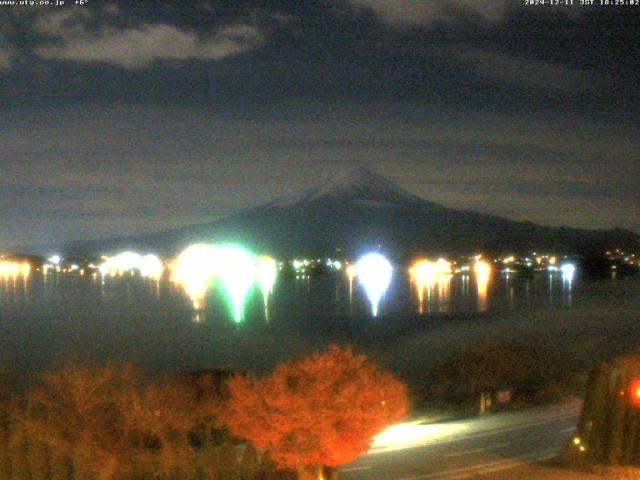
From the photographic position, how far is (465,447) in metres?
11.8

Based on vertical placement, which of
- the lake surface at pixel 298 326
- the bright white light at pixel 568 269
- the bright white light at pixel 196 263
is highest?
the bright white light at pixel 196 263

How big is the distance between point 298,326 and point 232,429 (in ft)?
107

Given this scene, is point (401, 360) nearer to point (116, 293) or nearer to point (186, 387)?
point (186, 387)

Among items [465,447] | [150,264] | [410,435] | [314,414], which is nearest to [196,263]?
[150,264]

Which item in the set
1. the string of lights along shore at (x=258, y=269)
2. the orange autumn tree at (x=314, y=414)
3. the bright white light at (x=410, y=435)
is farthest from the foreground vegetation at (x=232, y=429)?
the string of lights along shore at (x=258, y=269)

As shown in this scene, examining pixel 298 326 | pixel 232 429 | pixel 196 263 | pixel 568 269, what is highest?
pixel 196 263

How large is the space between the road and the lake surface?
34.4 ft

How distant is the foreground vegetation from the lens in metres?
8.45

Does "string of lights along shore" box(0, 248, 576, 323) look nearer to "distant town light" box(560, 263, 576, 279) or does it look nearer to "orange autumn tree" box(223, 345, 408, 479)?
"distant town light" box(560, 263, 576, 279)

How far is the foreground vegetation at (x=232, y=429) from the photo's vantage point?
8453 millimetres

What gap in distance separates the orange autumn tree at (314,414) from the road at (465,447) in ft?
4.76

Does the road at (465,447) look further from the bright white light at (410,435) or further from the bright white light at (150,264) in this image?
the bright white light at (150,264)

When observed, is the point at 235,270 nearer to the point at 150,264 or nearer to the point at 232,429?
the point at 150,264

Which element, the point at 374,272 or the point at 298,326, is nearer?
the point at 298,326
